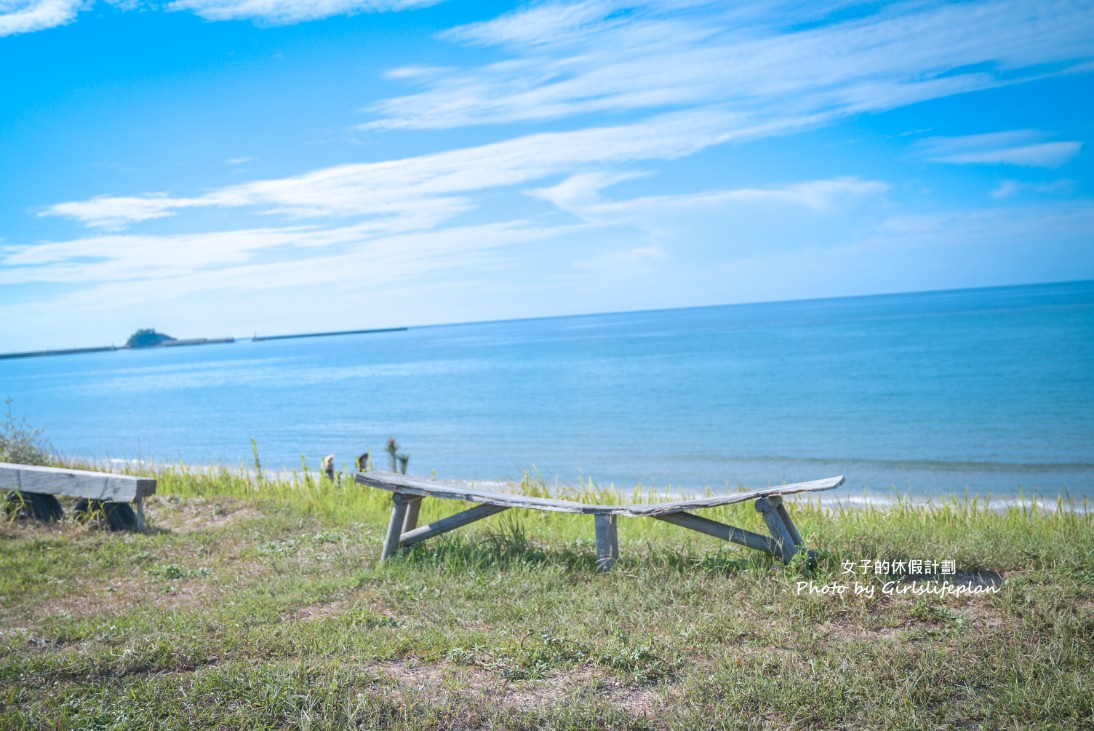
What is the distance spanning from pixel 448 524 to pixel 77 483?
454cm

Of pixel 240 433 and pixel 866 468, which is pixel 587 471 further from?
pixel 240 433

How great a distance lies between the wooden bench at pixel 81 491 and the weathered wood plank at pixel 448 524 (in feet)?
10.6

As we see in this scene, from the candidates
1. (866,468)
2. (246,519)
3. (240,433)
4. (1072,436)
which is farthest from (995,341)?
(246,519)

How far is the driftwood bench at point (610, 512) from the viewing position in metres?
6.00

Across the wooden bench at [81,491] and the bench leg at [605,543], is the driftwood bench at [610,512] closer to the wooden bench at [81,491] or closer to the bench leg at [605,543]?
the bench leg at [605,543]

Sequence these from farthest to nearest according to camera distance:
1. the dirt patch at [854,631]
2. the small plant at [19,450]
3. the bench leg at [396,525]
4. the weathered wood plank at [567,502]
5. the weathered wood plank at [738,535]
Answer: the small plant at [19,450] → the bench leg at [396,525] → the weathered wood plank at [738,535] → the weathered wood plank at [567,502] → the dirt patch at [854,631]

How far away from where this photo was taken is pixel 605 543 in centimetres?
632

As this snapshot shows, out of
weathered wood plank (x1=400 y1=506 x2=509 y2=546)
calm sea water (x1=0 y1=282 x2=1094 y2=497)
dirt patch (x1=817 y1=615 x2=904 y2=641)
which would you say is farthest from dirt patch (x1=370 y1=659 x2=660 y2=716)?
calm sea water (x1=0 y1=282 x2=1094 y2=497)

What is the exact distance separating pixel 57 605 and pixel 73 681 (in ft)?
6.80

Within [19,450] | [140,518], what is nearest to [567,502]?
[140,518]

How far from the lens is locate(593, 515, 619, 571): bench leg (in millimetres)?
6281

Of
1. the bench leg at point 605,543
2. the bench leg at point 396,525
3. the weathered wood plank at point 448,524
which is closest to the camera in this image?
the bench leg at point 605,543

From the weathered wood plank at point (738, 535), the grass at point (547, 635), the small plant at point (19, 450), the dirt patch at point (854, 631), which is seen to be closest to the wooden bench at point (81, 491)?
the grass at point (547, 635)

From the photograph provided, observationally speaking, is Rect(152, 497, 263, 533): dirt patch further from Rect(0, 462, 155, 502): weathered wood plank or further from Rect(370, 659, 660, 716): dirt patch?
Rect(370, 659, 660, 716): dirt patch
